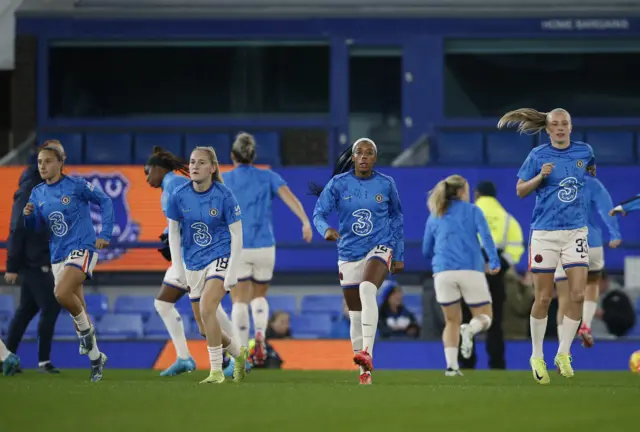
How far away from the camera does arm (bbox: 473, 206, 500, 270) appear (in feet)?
42.4

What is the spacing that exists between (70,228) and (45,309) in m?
2.15

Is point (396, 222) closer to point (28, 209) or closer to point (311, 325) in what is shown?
point (28, 209)

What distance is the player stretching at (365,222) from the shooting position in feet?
36.0

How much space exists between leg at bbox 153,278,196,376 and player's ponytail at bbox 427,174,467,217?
8.72 ft

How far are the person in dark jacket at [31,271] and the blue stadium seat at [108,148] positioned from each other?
27.9ft

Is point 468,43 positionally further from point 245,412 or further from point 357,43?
point 245,412

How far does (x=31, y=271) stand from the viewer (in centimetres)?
1341

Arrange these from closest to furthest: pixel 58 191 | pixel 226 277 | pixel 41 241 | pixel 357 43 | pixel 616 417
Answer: pixel 616 417 < pixel 226 277 < pixel 58 191 < pixel 41 241 < pixel 357 43

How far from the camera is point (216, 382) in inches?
423

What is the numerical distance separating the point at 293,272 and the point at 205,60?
590 cm

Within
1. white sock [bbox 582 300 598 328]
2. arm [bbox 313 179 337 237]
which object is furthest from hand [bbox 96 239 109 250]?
white sock [bbox 582 300 598 328]

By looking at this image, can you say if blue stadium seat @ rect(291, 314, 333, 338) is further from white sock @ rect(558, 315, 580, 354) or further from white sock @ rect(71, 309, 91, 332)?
white sock @ rect(558, 315, 580, 354)

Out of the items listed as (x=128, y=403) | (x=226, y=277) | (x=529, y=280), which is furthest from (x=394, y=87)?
(x=128, y=403)

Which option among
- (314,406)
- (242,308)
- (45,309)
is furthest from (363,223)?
(45,309)
